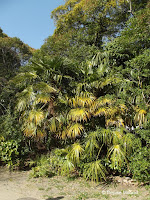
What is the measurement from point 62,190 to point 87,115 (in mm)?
2327

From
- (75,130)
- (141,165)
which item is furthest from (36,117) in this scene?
(141,165)

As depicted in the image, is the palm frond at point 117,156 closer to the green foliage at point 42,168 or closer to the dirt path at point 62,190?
the dirt path at point 62,190

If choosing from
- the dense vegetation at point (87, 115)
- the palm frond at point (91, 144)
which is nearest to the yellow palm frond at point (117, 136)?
the dense vegetation at point (87, 115)

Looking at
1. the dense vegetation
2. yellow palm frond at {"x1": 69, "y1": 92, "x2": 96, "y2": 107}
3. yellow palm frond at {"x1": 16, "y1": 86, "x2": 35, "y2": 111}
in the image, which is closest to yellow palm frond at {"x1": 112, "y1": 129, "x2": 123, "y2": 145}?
the dense vegetation

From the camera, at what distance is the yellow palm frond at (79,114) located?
19.9 ft

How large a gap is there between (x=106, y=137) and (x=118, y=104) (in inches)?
48.4

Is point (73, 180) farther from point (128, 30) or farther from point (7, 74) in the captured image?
point (7, 74)

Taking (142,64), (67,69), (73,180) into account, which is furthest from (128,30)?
(73,180)

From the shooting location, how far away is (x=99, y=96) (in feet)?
23.2

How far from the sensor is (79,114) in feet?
20.1

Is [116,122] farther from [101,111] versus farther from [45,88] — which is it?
[45,88]

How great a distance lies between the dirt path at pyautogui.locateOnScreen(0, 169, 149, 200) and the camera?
15.5 feet

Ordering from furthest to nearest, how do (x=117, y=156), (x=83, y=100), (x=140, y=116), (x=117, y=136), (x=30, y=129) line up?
1. (x=30, y=129)
2. (x=83, y=100)
3. (x=140, y=116)
4. (x=117, y=136)
5. (x=117, y=156)

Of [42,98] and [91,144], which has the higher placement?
[42,98]
